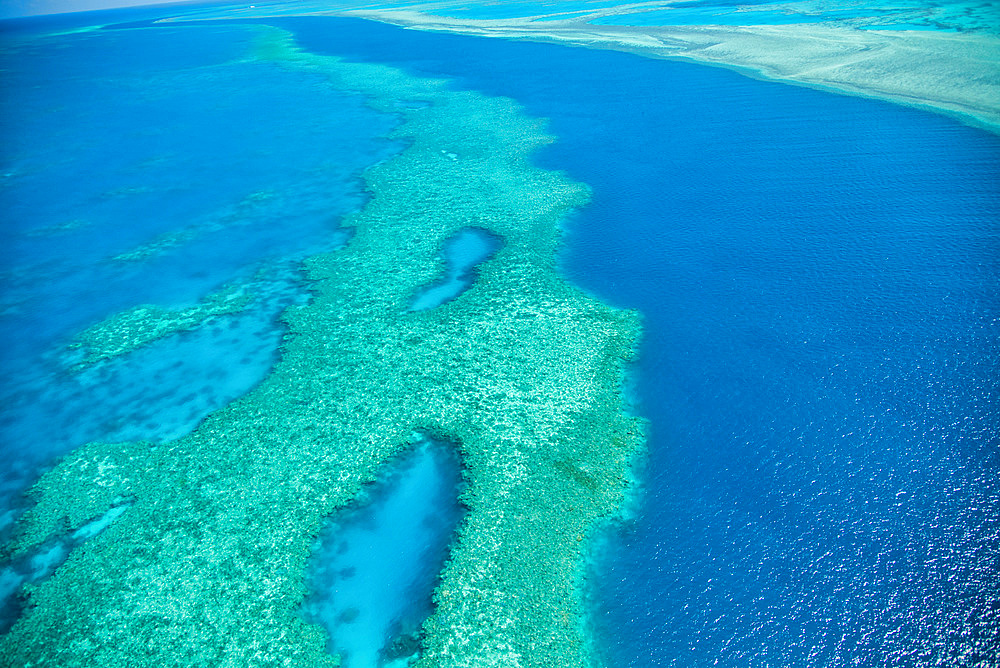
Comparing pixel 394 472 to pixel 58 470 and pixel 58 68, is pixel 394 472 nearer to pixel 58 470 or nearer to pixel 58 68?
pixel 58 470

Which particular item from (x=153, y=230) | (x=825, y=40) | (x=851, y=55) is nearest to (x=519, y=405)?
(x=153, y=230)


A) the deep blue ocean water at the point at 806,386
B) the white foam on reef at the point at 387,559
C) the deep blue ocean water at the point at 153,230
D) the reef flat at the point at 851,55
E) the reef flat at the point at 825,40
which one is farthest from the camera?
the reef flat at the point at 825,40

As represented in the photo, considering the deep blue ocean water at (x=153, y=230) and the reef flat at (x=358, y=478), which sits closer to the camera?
the reef flat at (x=358, y=478)

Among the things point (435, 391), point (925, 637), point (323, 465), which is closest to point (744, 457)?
point (925, 637)

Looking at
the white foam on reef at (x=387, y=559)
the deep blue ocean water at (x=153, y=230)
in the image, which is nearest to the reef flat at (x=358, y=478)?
the white foam on reef at (x=387, y=559)

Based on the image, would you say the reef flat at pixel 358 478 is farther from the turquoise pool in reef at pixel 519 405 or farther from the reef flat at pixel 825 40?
the reef flat at pixel 825 40

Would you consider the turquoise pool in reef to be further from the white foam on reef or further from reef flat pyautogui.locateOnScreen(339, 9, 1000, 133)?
reef flat pyautogui.locateOnScreen(339, 9, 1000, 133)

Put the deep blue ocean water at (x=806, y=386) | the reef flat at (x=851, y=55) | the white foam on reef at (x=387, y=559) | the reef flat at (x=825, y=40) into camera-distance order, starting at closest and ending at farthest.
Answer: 1. the deep blue ocean water at (x=806, y=386)
2. the white foam on reef at (x=387, y=559)
3. the reef flat at (x=851, y=55)
4. the reef flat at (x=825, y=40)
